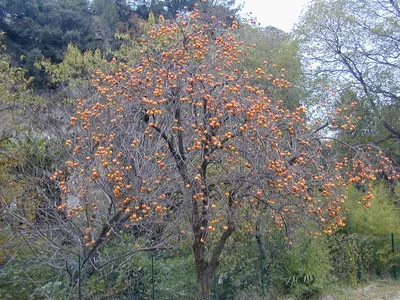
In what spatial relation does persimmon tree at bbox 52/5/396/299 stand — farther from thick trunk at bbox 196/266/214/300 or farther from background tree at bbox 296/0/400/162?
background tree at bbox 296/0/400/162

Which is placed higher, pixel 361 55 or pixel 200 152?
pixel 361 55

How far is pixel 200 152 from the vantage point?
7586 millimetres

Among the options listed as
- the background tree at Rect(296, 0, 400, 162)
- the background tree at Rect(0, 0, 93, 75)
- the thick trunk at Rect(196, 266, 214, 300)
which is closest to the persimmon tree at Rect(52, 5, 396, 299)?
the thick trunk at Rect(196, 266, 214, 300)

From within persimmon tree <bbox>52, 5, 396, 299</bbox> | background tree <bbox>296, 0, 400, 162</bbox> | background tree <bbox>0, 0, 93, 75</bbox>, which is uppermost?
background tree <bbox>0, 0, 93, 75</bbox>

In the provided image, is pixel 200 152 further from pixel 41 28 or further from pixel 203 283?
pixel 41 28

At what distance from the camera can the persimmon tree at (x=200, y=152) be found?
23.2 feet

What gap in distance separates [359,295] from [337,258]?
1.28 meters

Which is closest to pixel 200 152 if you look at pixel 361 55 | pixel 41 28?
pixel 361 55

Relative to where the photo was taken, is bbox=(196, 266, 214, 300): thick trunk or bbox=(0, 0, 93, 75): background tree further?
bbox=(0, 0, 93, 75): background tree

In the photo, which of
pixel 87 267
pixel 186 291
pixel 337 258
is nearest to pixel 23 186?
pixel 87 267

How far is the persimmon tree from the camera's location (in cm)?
707

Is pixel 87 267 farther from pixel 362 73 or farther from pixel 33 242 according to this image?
pixel 362 73

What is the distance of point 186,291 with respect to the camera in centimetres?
963

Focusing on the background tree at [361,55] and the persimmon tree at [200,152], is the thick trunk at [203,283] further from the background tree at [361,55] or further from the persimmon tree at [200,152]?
the background tree at [361,55]
